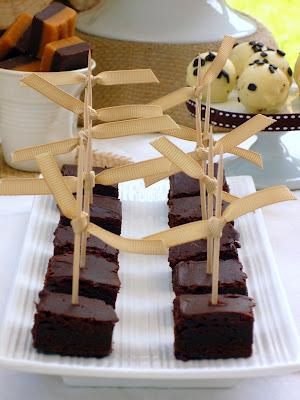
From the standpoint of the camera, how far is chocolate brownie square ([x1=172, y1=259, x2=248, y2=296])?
963mm

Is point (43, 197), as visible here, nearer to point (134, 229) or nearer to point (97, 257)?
point (134, 229)

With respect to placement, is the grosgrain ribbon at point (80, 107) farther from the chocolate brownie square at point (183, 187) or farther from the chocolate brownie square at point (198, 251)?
the chocolate brownie square at point (198, 251)

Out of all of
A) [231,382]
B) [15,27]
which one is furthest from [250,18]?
[231,382]

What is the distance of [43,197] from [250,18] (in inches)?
35.5

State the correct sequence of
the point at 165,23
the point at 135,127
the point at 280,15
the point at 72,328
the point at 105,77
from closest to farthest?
1. the point at 72,328
2. the point at 135,127
3. the point at 105,77
4. the point at 165,23
5. the point at 280,15

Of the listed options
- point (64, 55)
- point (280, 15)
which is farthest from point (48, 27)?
Result: point (280, 15)

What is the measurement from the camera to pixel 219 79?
1.49m

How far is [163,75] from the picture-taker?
1.87 meters

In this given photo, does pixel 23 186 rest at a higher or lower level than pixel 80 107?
lower

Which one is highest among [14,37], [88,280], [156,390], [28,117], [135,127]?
[14,37]

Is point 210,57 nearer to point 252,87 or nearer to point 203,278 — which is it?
point 252,87

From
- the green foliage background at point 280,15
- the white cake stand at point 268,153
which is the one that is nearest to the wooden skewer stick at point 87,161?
the white cake stand at point 268,153

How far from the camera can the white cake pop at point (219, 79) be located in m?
1.49

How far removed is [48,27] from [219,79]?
1.12 ft
